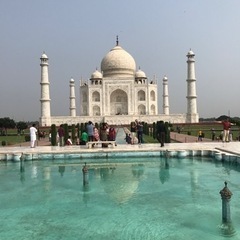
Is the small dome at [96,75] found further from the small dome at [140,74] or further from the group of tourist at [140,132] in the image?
the group of tourist at [140,132]

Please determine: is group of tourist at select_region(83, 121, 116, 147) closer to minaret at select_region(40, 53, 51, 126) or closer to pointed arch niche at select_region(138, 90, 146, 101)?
minaret at select_region(40, 53, 51, 126)

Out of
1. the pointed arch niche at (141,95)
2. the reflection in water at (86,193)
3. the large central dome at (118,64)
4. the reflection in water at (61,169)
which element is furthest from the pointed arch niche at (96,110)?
the reflection in water at (86,193)

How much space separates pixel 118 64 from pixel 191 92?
8.93 metres

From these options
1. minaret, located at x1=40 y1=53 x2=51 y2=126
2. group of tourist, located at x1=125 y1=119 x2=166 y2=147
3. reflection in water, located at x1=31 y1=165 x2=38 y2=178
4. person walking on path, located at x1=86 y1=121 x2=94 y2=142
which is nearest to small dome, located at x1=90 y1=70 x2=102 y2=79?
minaret, located at x1=40 y1=53 x2=51 y2=126

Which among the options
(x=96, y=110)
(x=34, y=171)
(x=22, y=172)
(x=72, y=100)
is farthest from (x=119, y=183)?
(x=72, y=100)

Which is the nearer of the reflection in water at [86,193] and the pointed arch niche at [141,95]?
the reflection in water at [86,193]

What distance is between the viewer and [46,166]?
8055 millimetres

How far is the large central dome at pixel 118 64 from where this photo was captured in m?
37.6

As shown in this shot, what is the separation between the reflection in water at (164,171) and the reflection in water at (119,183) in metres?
0.52

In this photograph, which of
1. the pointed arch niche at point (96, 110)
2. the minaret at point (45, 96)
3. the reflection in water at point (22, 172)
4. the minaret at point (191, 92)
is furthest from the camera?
the pointed arch niche at point (96, 110)

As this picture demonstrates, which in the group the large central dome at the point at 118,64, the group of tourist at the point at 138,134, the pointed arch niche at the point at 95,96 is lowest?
the group of tourist at the point at 138,134

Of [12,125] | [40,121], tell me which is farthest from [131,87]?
[12,125]

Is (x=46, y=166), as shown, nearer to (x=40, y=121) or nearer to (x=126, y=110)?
(x=40, y=121)

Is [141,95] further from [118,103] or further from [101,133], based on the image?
[101,133]
